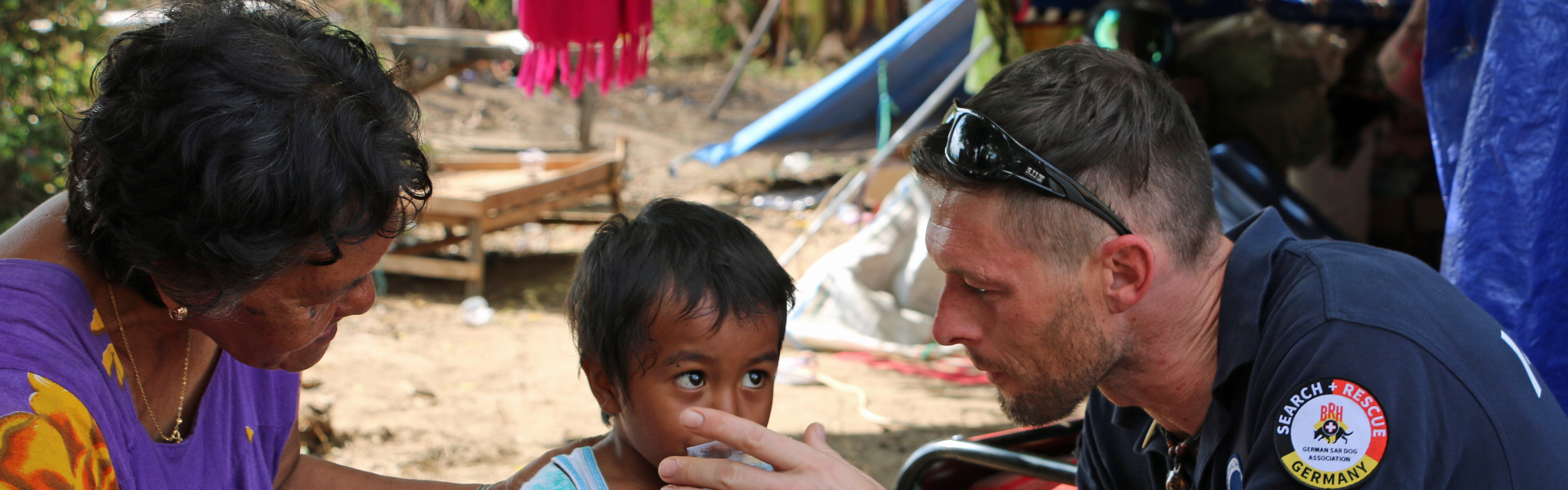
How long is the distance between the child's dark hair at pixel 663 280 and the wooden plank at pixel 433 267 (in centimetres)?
476

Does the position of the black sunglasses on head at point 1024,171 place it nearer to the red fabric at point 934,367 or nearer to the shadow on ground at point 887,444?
the shadow on ground at point 887,444

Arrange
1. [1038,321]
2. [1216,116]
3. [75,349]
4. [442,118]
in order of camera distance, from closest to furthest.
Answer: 1. [75,349]
2. [1038,321]
3. [1216,116]
4. [442,118]

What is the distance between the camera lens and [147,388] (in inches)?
59.9

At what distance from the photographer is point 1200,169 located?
5.18 feet

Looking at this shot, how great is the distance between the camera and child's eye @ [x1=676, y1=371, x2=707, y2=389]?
1.58 meters

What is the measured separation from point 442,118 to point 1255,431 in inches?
436

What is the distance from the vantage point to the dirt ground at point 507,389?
4.02 m

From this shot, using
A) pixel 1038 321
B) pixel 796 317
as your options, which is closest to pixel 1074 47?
pixel 1038 321

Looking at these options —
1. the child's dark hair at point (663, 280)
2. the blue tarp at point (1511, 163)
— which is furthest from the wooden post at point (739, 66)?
the child's dark hair at point (663, 280)

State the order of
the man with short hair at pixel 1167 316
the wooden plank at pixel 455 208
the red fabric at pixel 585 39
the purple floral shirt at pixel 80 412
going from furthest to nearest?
1. the wooden plank at pixel 455 208
2. the red fabric at pixel 585 39
3. the man with short hair at pixel 1167 316
4. the purple floral shirt at pixel 80 412

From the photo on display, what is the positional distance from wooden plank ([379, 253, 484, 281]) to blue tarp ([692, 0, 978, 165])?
1657mm

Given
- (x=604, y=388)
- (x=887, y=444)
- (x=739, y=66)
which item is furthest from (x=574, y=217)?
(x=604, y=388)

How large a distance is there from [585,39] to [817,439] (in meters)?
2.54

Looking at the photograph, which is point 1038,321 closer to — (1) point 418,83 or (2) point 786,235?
(2) point 786,235
